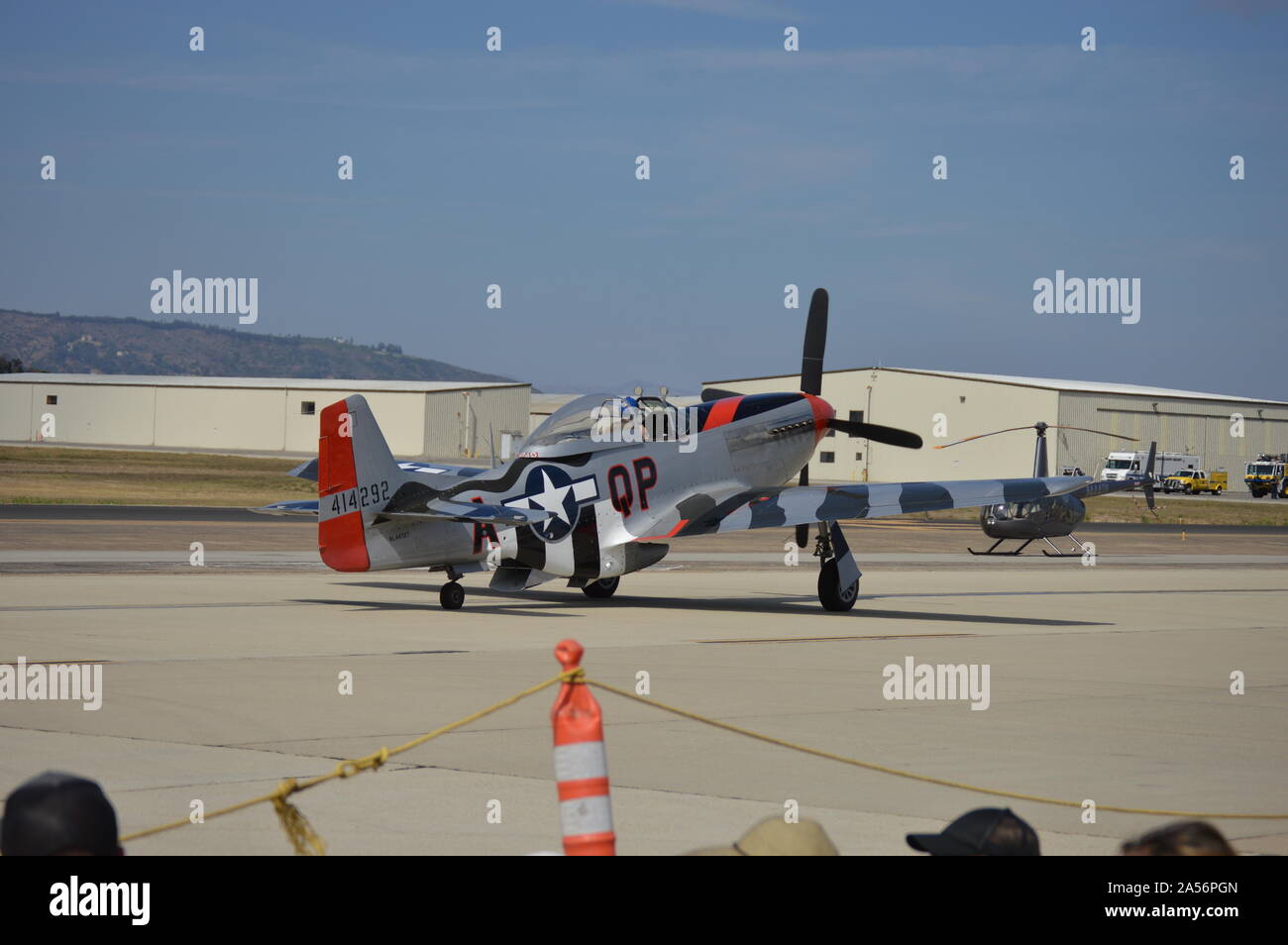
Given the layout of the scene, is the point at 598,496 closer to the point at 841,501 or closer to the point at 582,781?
the point at 841,501

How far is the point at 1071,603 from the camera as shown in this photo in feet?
83.4

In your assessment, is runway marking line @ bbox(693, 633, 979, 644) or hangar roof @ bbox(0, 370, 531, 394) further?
hangar roof @ bbox(0, 370, 531, 394)

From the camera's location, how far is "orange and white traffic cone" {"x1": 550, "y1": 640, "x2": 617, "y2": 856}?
4.50m

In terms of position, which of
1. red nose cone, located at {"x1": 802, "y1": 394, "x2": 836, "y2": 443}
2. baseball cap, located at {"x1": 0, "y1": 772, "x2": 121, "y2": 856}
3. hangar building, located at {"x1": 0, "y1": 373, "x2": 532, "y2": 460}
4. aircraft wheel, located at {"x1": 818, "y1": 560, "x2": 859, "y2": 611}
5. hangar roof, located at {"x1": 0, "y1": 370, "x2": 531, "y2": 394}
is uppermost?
hangar roof, located at {"x1": 0, "y1": 370, "x2": 531, "y2": 394}

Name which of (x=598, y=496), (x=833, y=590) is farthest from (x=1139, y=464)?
(x=598, y=496)

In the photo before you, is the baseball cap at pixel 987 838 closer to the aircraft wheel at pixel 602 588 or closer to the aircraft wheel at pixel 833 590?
the aircraft wheel at pixel 833 590

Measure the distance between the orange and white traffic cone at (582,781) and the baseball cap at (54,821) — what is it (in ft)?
4.42

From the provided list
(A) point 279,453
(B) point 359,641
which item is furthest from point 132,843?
(A) point 279,453

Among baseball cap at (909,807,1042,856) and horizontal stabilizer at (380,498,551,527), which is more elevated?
horizontal stabilizer at (380,498,551,527)

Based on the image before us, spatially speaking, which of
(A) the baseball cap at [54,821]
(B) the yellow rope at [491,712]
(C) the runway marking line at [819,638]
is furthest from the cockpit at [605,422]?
(A) the baseball cap at [54,821]

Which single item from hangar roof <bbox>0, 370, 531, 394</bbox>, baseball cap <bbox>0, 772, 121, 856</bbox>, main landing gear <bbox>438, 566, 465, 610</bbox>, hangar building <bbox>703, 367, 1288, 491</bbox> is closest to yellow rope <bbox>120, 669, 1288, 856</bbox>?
baseball cap <bbox>0, 772, 121, 856</bbox>

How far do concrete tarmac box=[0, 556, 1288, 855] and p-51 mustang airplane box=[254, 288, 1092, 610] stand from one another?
814 mm

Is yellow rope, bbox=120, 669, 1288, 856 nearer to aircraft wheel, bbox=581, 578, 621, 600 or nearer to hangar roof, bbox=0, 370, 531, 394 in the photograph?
aircraft wheel, bbox=581, 578, 621, 600
